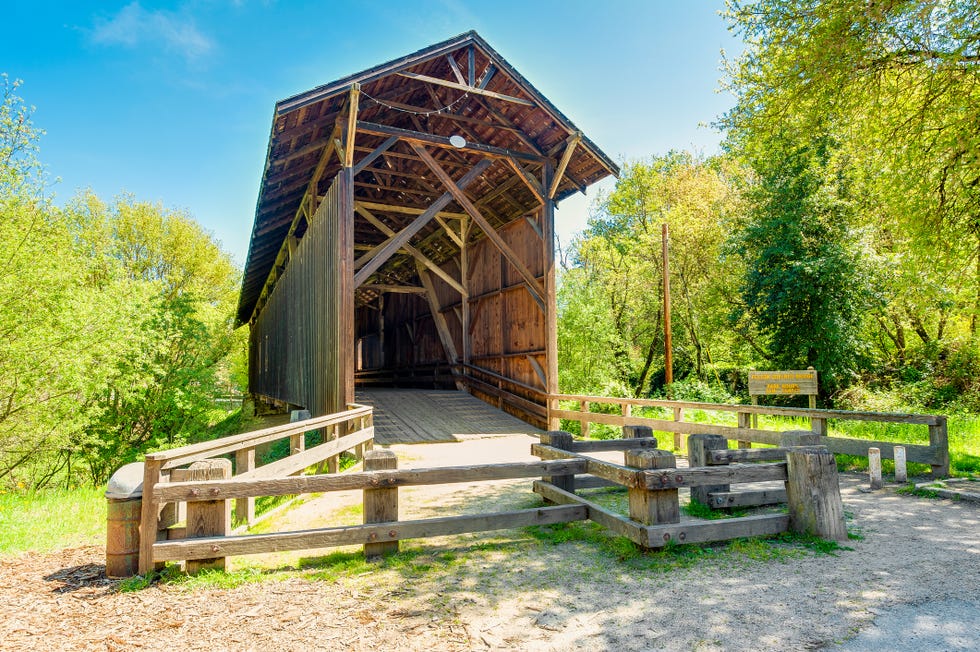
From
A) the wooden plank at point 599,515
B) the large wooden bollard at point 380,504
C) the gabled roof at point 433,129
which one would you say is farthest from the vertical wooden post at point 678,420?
the large wooden bollard at point 380,504

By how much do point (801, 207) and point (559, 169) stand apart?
860 cm

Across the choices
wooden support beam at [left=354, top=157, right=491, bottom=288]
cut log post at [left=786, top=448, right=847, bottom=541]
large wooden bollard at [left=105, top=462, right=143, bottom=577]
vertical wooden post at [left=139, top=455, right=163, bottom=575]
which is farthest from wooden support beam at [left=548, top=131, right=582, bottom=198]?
large wooden bollard at [left=105, top=462, right=143, bottom=577]

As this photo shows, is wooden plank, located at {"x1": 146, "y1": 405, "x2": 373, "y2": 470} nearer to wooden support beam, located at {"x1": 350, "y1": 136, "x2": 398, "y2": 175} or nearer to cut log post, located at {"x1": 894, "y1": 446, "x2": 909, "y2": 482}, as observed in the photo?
wooden support beam, located at {"x1": 350, "y1": 136, "x2": 398, "y2": 175}

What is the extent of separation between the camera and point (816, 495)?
3895mm

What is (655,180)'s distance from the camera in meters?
25.1

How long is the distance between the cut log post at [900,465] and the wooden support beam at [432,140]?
25.9ft

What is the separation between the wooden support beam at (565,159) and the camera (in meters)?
10.5

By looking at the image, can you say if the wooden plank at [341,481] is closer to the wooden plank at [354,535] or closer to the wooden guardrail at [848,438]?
the wooden plank at [354,535]

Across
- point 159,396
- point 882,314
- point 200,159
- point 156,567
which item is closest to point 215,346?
point 159,396

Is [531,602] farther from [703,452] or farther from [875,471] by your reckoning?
[875,471]

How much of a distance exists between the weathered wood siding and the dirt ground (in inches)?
199

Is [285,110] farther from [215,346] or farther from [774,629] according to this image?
[215,346]

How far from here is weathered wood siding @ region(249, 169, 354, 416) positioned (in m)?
9.02

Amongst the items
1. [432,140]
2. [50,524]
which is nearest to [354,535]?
[50,524]
